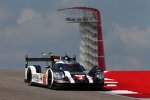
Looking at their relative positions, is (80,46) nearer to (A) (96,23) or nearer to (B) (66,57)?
(A) (96,23)

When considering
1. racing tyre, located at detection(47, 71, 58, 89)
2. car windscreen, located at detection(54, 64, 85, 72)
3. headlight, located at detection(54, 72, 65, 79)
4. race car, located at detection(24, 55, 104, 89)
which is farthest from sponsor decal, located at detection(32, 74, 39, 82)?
headlight, located at detection(54, 72, 65, 79)

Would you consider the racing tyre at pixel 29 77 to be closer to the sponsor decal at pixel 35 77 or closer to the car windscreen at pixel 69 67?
the sponsor decal at pixel 35 77

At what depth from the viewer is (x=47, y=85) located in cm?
2153

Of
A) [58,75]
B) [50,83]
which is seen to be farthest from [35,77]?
[58,75]

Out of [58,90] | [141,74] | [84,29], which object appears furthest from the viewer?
[84,29]

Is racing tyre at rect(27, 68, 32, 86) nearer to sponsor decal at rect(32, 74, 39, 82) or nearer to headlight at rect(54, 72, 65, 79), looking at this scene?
sponsor decal at rect(32, 74, 39, 82)

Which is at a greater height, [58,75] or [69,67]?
[69,67]

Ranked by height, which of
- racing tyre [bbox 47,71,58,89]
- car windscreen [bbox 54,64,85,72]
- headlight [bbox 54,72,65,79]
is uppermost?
car windscreen [bbox 54,64,85,72]

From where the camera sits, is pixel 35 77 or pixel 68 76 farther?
pixel 35 77

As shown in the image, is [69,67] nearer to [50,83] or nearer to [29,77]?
[50,83]

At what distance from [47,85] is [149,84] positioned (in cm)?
557

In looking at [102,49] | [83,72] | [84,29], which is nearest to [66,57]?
[83,72]

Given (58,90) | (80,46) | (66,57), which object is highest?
(80,46)

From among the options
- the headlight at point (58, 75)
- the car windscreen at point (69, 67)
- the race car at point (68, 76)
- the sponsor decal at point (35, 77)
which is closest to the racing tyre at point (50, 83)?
the race car at point (68, 76)
